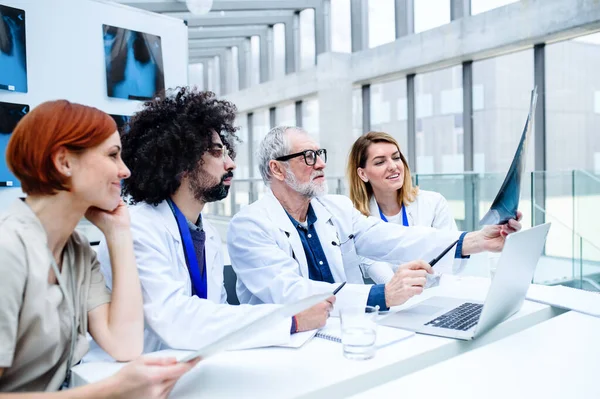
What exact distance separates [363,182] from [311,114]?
24.7ft

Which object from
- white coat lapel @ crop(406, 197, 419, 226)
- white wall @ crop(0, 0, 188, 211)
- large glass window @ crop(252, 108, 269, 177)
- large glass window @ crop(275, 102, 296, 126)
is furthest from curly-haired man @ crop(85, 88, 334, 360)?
large glass window @ crop(252, 108, 269, 177)

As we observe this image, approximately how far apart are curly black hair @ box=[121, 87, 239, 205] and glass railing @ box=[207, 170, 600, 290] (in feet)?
11.0

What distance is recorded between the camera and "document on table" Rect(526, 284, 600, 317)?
5.86 ft

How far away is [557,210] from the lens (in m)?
4.95

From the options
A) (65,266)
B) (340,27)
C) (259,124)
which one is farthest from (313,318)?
(259,124)

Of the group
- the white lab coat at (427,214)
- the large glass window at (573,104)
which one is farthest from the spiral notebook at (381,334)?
the large glass window at (573,104)

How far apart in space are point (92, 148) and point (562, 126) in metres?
6.18

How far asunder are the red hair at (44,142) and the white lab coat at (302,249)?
901 millimetres

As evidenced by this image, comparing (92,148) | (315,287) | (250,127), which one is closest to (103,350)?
(92,148)

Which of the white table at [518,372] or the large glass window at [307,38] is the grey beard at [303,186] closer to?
the white table at [518,372]

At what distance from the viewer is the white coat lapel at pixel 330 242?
235 centimetres

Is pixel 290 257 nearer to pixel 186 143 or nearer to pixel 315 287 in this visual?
pixel 315 287

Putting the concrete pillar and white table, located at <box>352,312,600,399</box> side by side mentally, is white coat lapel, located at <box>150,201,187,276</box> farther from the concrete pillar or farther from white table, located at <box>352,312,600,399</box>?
the concrete pillar

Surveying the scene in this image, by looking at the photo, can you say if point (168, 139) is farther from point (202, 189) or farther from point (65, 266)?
point (65, 266)
